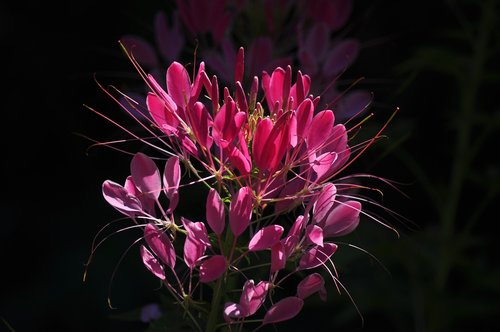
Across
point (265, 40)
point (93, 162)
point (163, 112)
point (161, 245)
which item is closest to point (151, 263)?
point (161, 245)

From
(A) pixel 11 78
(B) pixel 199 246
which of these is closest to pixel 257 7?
(B) pixel 199 246

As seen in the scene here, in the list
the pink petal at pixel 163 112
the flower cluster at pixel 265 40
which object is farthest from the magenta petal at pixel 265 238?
the flower cluster at pixel 265 40

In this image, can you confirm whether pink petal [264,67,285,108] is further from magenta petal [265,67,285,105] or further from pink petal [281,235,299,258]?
pink petal [281,235,299,258]

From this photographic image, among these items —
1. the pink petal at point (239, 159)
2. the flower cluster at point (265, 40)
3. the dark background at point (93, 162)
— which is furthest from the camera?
the dark background at point (93, 162)

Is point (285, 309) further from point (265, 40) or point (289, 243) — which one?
point (265, 40)

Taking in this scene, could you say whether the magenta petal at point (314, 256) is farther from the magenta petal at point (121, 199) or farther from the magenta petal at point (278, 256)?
the magenta petal at point (121, 199)

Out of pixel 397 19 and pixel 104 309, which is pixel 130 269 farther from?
pixel 397 19

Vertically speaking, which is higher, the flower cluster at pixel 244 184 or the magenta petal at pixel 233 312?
the flower cluster at pixel 244 184
